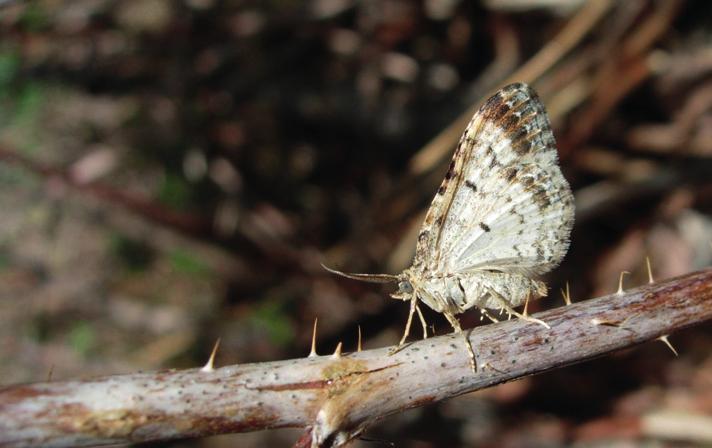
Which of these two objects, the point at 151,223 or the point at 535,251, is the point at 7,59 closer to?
the point at 151,223

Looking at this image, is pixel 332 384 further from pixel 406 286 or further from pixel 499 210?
pixel 499 210

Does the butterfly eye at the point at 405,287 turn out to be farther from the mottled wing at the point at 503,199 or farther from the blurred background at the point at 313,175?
the blurred background at the point at 313,175

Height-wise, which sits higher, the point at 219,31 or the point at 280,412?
the point at 219,31

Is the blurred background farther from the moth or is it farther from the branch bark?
the branch bark

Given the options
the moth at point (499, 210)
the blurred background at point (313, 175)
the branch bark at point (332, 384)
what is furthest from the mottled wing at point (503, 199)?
the blurred background at point (313, 175)

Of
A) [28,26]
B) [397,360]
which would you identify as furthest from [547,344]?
[28,26]

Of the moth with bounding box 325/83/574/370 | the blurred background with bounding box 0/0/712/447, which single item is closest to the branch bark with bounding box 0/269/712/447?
the moth with bounding box 325/83/574/370

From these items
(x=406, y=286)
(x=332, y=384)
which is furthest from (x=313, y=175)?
(x=332, y=384)
